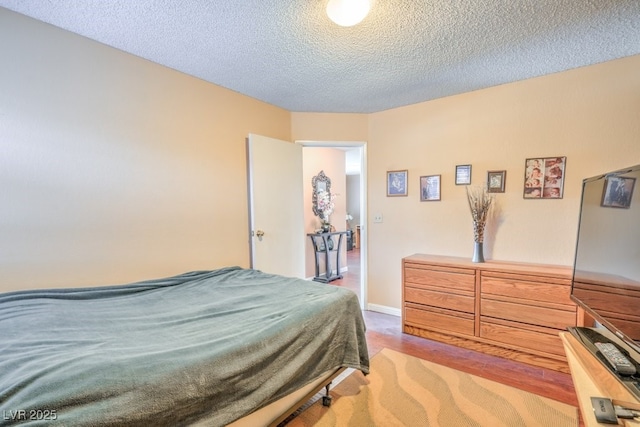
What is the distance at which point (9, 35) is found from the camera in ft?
5.42

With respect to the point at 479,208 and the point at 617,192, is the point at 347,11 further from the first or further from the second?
the point at 479,208

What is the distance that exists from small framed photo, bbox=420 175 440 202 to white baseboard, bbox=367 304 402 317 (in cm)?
131

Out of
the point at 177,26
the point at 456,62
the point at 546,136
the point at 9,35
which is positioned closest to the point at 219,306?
the point at 177,26

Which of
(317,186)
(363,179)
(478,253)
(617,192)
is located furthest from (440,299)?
(317,186)

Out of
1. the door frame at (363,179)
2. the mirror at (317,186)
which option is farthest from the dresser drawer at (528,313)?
the mirror at (317,186)

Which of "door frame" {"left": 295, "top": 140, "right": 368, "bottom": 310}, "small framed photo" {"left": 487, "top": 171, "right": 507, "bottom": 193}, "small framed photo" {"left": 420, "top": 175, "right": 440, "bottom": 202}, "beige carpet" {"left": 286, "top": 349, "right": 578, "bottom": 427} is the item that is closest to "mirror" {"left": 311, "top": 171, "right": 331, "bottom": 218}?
"door frame" {"left": 295, "top": 140, "right": 368, "bottom": 310}

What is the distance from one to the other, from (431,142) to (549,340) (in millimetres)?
2012

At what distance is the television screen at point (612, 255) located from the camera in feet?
3.34

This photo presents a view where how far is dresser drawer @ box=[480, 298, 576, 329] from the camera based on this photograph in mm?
2160

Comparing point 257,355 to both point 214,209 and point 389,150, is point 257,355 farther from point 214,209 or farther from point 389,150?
point 389,150

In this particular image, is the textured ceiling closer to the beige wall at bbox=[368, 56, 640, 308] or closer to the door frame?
the beige wall at bbox=[368, 56, 640, 308]

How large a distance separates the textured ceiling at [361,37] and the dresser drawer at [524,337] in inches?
81.6

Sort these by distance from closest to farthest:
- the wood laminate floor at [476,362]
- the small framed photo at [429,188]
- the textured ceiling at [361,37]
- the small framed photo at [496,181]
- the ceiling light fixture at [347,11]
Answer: the ceiling light fixture at [347,11] → the textured ceiling at [361,37] → the wood laminate floor at [476,362] → the small framed photo at [496,181] → the small framed photo at [429,188]

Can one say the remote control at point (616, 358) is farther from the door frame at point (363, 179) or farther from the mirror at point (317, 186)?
the mirror at point (317, 186)
